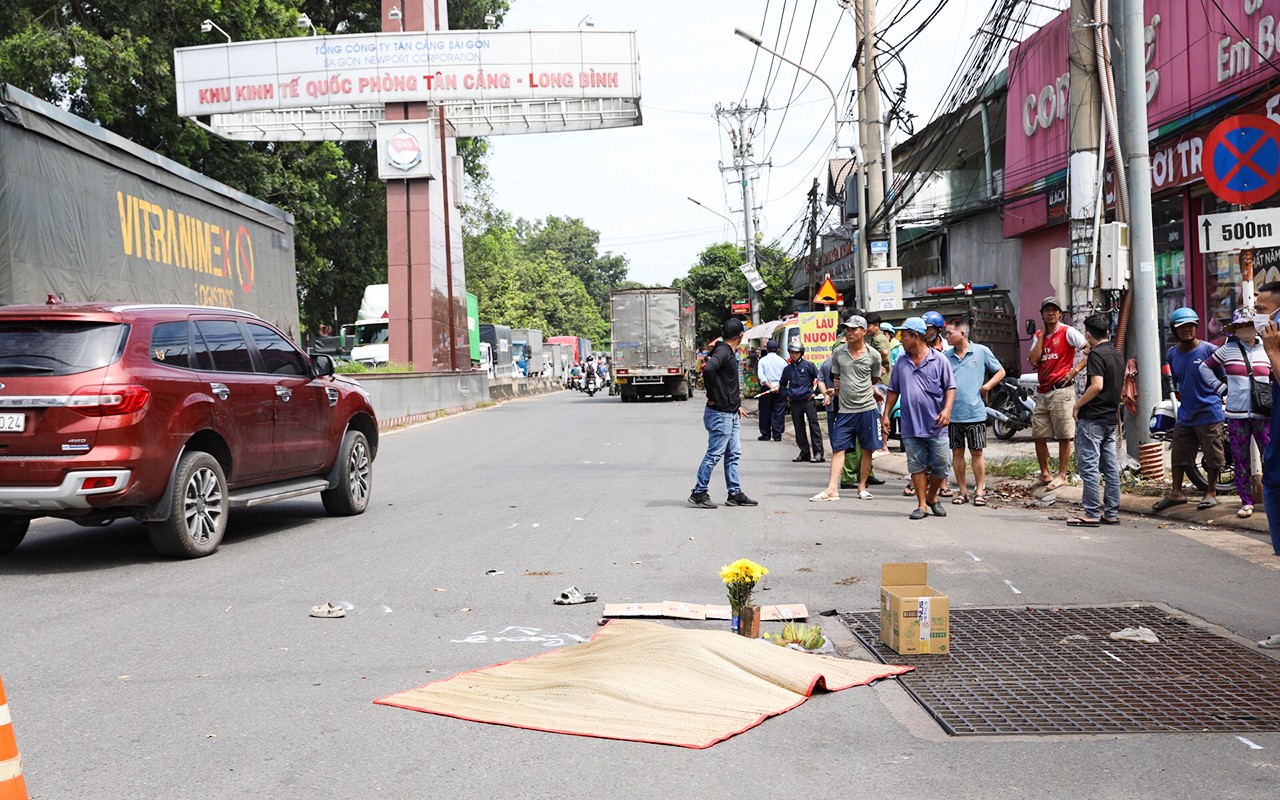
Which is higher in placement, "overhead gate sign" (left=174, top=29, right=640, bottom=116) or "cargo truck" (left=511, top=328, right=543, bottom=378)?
"overhead gate sign" (left=174, top=29, right=640, bottom=116)

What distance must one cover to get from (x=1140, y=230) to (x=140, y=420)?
9615 mm

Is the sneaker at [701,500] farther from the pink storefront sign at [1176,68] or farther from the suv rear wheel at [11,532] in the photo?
the pink storefront sign at [1176,68]

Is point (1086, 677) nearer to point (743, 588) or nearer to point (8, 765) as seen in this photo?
point (743, 588)

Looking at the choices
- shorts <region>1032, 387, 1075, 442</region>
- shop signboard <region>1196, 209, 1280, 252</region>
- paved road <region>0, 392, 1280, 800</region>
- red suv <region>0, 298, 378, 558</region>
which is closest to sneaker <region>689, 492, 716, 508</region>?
paved road <region>0, 392, 1280, 800</region>

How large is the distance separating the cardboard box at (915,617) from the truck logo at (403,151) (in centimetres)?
2925

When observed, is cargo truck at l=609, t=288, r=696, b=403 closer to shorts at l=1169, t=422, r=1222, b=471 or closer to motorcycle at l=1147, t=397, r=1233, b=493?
motorcycle at l=1147, t=397, r=1233, b=493

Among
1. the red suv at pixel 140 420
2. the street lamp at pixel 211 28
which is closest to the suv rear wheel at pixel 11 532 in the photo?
the red suv at pixel 140 420

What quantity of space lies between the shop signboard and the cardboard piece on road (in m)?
4.79

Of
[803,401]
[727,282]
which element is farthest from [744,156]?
[803,401]

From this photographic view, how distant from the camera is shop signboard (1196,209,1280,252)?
8.84 meters

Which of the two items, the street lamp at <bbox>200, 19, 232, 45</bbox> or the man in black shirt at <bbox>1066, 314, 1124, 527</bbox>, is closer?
the man in black shirt at <bbox>1066, 314, 1124, 527</bbox>

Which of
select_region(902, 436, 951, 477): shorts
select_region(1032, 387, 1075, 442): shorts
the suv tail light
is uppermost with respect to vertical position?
the suv tail light

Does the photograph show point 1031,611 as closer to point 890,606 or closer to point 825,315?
point 890,606

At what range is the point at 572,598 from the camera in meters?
7.05
